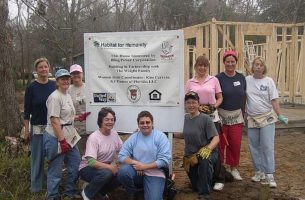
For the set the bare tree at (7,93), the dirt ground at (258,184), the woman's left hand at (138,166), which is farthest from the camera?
the bare tree at (7,93)

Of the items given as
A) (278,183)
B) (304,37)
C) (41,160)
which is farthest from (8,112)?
(304,37)

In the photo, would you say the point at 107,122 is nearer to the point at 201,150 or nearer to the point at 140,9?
the point at 201,150

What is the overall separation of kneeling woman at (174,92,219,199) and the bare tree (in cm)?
381

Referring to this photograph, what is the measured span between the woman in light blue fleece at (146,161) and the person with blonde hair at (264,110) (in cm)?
146

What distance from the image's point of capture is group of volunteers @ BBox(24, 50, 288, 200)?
449 centimetres

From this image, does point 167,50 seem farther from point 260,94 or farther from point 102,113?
point 260,94

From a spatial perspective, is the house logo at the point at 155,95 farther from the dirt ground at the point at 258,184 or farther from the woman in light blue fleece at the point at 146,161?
the dirt ground at the point at 258,184

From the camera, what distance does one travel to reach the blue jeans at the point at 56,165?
4609 millimetres

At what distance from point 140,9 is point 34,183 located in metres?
27.1

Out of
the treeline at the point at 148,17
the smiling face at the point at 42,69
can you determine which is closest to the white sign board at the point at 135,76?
the smiling face at the point at 42,69

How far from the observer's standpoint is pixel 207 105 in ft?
16.5

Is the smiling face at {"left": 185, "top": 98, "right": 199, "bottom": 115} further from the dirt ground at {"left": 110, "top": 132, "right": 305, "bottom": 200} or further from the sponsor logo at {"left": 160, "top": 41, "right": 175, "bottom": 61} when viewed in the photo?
the dirt ground at {"left": 110, "top": 132, "right": 305, "bottom": 200}

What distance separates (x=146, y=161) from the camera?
4480 millimetres

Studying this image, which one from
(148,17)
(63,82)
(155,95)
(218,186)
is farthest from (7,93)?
(148,17)
